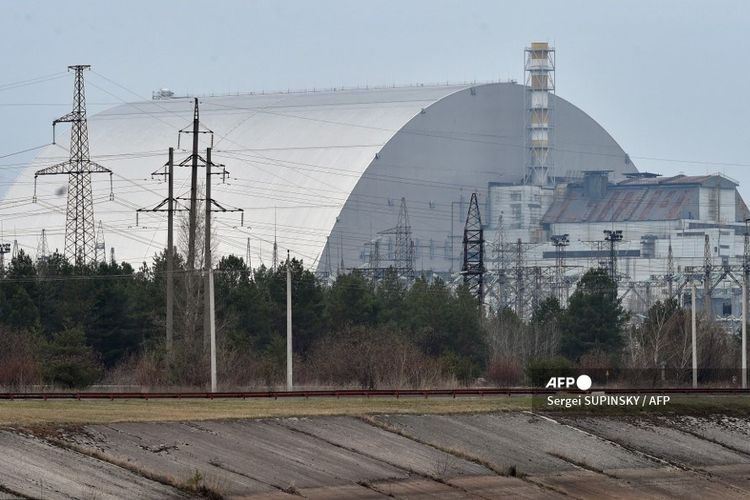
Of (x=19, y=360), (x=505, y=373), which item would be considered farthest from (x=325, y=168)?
(x=19, y=360)

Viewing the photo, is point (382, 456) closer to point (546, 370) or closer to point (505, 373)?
point (546, 370)

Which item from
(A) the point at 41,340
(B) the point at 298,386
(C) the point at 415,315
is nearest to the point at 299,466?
(B) the point at 298,386

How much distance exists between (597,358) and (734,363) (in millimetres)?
4721

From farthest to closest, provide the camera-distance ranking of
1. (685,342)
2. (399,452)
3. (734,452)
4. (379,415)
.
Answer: (685,342) < (734,452) < (379,415) < (399,452)

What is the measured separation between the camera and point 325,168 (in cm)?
10850

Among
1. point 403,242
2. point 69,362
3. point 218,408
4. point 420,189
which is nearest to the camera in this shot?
point 218,408

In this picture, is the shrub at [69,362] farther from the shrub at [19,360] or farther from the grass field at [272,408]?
the grass field at [272,408]

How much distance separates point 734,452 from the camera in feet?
119

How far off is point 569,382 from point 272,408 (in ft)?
49.6

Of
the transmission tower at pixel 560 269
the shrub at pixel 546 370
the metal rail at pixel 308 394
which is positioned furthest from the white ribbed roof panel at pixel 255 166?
the metal rail at pixel 308 394

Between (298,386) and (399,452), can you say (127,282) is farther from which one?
(399,452)

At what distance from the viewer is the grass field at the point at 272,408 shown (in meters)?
29.9

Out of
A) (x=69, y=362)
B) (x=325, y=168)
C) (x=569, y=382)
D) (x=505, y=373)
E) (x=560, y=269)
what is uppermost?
(x=325, y=168)

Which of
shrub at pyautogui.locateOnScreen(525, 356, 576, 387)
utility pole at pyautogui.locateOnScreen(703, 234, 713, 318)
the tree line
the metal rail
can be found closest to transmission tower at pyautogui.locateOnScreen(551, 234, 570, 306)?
utility pole at pyautogui.locateOnScreen(703, 234, 713, 318)
